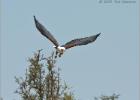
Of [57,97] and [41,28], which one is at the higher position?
[41,28]

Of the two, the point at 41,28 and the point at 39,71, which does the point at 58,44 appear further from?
the point at 39,71

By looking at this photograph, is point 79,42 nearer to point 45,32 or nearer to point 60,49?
point 60,49

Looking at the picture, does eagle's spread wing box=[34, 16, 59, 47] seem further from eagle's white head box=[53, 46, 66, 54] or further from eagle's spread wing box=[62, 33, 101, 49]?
eagle's spread wing box=[62, 33, 101, 49]

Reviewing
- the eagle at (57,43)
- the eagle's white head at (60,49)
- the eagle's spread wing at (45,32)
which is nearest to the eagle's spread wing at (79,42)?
the eagle at (57,43)

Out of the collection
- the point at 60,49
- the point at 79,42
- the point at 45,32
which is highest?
the point at 45,32

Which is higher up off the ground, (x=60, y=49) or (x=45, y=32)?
(x=45, y=32)

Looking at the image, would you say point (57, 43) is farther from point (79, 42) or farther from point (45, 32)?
point (79, 42)

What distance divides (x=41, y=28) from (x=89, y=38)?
1808 mm

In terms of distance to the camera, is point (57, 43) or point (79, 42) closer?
point (79, 42)

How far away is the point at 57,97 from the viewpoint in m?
33.1

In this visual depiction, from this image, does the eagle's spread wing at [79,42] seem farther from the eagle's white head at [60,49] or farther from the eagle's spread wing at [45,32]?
the eagle's spread wing at [45,32]

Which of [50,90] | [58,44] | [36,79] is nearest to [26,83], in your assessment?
[36,79]

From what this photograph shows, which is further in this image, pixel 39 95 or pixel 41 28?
pixel 39 95

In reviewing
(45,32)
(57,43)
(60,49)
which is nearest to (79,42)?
(60,49)
